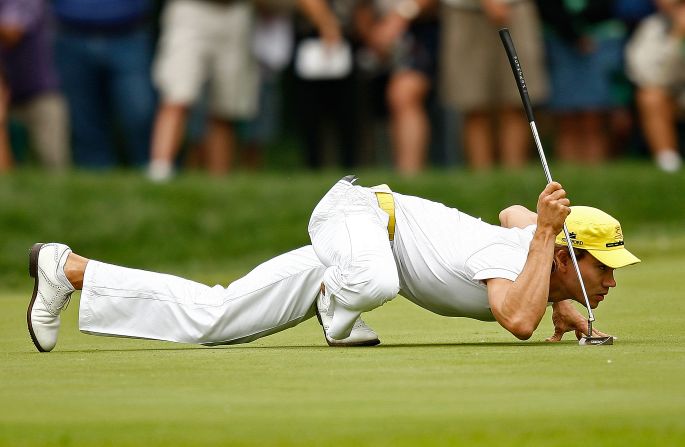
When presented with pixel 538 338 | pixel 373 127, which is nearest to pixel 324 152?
pixel 373 127

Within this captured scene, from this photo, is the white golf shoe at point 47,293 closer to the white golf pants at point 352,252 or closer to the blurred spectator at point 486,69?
the white golf pants at point 352,252

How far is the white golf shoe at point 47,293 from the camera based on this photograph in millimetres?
7273

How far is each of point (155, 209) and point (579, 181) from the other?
3763 mm

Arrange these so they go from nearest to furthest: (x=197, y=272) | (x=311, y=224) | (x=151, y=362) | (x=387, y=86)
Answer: (x=151, y=362), (x=311, y=224), (x=197, y=272), (x=387, y=86)

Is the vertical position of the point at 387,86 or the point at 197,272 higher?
the point at 387,86

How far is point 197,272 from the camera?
13.3m

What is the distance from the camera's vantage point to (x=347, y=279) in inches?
276

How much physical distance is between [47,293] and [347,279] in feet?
4.55

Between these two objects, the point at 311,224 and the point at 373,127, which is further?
the point at 373,127

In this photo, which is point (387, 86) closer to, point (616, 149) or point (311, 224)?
point (616, 149)

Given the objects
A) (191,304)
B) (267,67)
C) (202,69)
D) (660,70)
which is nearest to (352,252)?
(191,304)

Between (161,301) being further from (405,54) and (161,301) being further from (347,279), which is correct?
(405,54)

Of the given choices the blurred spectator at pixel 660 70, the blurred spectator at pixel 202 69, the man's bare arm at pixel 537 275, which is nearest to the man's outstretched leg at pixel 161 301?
the man's bare arm at pixel 537 275

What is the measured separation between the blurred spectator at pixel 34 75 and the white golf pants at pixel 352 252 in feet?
23.9
